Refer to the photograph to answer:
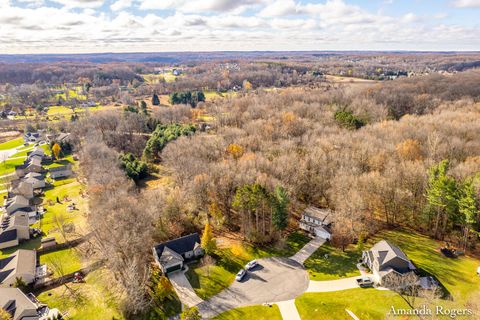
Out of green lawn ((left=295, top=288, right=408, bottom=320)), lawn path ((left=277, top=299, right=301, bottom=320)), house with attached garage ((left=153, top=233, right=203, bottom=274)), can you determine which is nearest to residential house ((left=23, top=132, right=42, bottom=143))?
house with attached garage ((left=153, top=233, right=203, bottom=274))

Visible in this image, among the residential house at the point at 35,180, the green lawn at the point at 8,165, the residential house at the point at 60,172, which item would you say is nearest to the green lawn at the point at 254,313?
the residential house at the point at 35,180

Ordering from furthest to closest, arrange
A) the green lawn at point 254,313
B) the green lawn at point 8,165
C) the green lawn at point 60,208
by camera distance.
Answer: the green lawn at point 8,165
the green lawn at point 60,208
the green lawn at point 254,313

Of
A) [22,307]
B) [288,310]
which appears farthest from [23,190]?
[288,310]

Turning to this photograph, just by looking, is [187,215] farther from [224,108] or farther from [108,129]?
[224,108]

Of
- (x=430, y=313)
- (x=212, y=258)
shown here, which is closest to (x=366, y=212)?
(x=430, y=313)

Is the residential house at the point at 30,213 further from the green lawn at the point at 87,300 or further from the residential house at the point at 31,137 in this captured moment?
the residential house at the point at 31,137

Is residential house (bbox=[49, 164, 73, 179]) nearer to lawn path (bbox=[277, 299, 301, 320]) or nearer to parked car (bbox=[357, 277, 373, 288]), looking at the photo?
lawn path (bbox=[277, 299, 301, 320])
